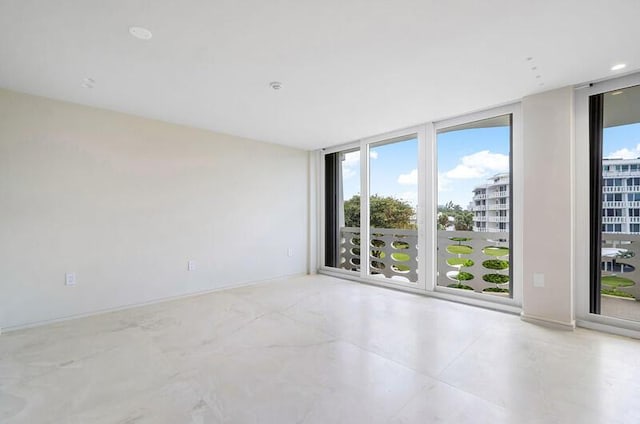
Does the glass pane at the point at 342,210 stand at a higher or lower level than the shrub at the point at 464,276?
higher

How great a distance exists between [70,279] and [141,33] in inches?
104

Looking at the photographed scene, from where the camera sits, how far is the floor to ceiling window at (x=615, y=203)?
8.58 ft

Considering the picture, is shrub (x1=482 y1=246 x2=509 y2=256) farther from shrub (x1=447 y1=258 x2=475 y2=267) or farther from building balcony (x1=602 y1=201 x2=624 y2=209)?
building balcony (x1=602 y1=201 x2=624 y2=209)

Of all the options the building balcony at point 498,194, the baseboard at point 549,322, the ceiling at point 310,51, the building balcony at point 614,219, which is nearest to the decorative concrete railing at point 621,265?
the building balcony at point 614,219

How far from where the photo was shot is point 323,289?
13.9 feet

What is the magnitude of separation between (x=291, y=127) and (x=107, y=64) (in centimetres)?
213

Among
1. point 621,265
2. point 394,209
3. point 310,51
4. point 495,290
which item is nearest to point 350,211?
point 394,209

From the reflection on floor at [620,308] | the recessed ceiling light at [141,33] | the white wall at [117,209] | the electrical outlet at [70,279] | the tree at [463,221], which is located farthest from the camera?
the tree at [463,221]

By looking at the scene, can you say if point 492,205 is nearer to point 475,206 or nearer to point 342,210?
point 475,206

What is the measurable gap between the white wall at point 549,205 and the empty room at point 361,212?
0.07ft

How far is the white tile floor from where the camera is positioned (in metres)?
1.60

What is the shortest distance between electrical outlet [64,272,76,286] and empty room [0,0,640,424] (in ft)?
0.07

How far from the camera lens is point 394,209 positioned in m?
4.46

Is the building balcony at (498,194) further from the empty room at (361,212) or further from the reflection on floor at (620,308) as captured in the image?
the reflection on floor at (620,308)
